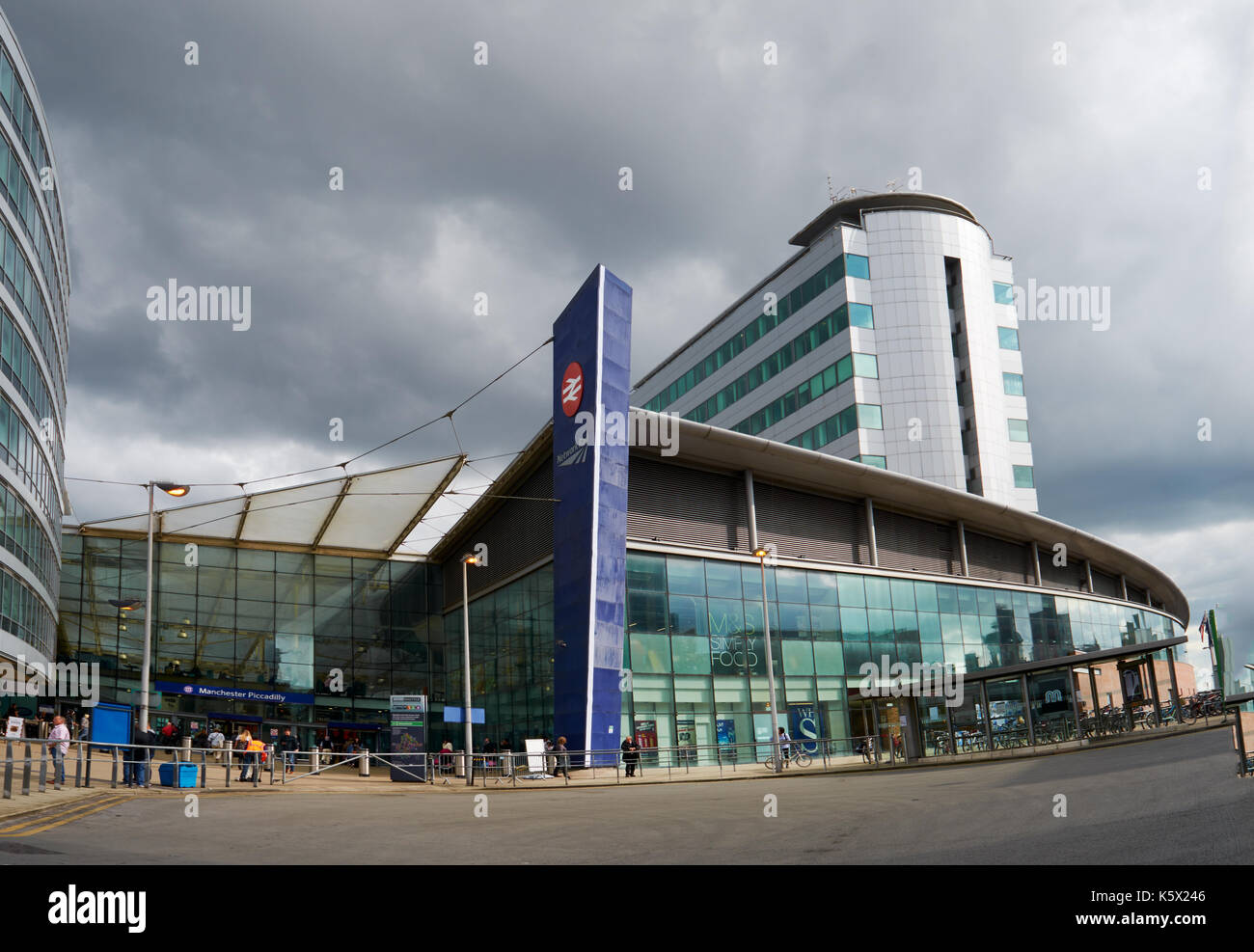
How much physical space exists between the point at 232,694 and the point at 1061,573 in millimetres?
44372

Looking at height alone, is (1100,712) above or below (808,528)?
below

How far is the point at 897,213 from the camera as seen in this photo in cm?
6525

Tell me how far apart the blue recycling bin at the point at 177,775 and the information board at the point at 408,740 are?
262 inches

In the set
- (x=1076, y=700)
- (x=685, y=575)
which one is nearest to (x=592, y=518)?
(x=685, y=575)

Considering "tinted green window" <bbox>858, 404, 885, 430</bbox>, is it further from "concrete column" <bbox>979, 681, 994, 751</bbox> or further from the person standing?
the person standing

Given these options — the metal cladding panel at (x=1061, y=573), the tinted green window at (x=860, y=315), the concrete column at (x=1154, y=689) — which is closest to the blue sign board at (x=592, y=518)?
the concrete column at (x=1154, y=689)

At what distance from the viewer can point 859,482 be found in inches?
1699

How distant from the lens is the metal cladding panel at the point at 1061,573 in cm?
5566

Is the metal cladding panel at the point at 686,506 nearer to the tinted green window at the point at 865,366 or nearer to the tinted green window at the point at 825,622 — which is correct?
the tinted green window at the point at 825,622

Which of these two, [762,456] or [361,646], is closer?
[762,456]

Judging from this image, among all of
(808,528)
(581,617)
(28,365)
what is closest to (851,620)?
(808,528)

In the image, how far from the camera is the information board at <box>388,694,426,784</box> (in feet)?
98.7
